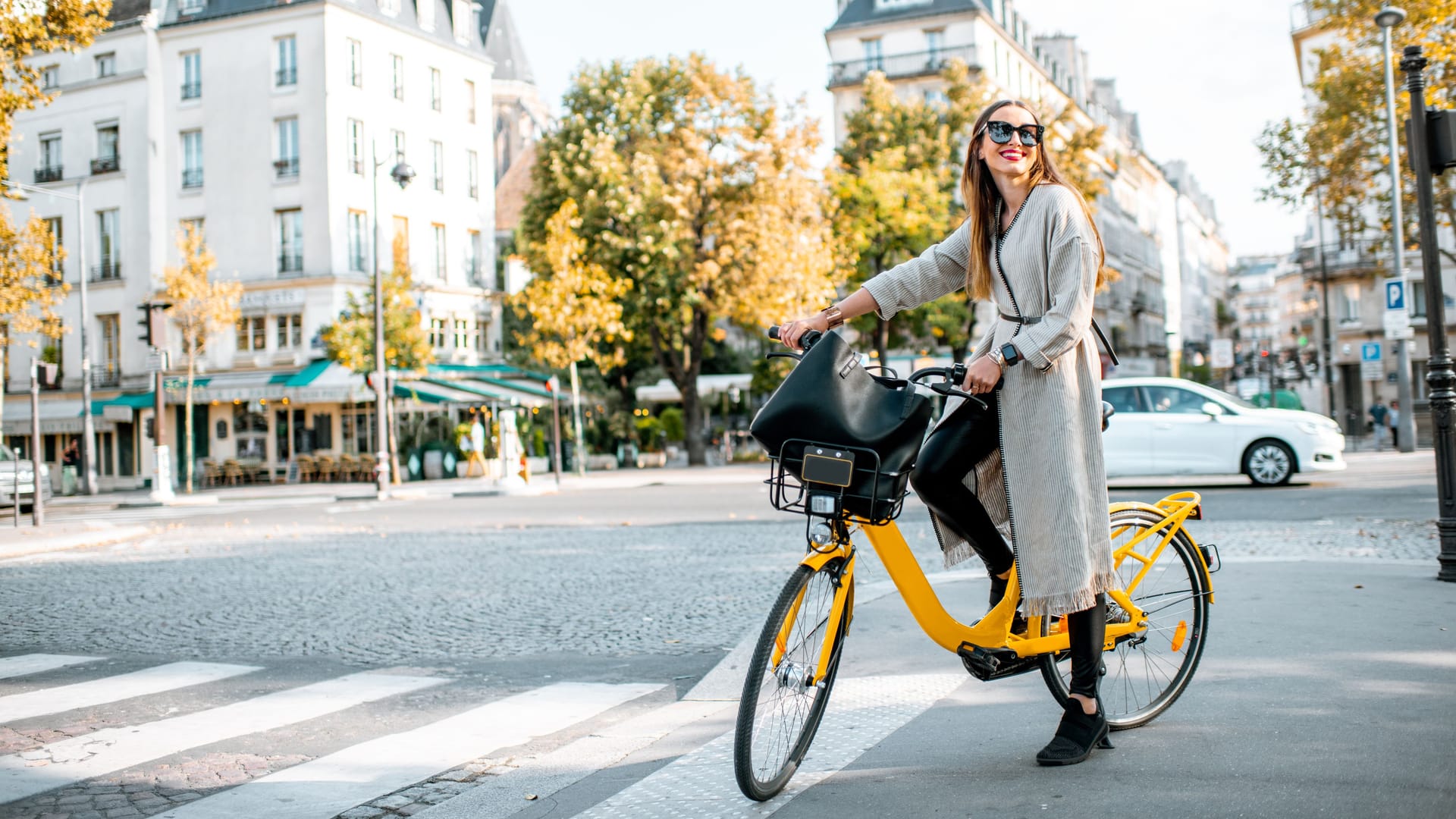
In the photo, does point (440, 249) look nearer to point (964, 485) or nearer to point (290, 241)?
point (290, 241)

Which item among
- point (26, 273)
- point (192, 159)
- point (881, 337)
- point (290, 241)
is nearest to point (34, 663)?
point (26, 273)

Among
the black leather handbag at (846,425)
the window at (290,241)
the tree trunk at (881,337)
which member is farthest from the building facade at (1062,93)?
the black leather handbag at (846,425)

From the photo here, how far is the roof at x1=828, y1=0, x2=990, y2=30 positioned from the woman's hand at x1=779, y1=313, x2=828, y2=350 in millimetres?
53485

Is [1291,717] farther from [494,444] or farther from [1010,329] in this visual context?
[494,444]

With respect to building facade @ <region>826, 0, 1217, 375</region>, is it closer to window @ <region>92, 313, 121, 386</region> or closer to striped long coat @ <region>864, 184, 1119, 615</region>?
window @ <region>92, 313, 121, 386</region>

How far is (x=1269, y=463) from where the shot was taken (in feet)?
57.5

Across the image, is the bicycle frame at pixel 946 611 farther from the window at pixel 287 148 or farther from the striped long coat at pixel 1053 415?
the window at pixel 287 148

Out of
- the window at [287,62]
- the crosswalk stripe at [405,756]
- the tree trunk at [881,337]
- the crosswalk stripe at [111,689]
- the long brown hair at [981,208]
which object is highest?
the window at [287,62]

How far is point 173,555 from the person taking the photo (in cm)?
1378

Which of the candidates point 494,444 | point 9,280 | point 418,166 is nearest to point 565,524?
point 9,280

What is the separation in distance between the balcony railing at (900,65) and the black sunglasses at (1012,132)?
51.7 metres

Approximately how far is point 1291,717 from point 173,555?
12.4 meters

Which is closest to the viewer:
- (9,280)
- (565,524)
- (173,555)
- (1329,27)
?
(173,555)

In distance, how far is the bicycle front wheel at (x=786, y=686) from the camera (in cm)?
344
